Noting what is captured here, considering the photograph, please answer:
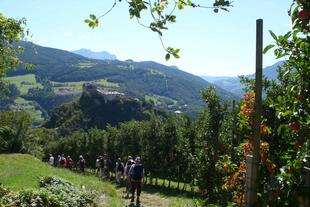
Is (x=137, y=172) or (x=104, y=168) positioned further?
(x=104, y=168)

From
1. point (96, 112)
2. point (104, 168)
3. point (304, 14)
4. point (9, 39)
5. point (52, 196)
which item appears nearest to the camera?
point (304, 14)

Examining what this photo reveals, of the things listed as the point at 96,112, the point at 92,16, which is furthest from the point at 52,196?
the point at 96,112

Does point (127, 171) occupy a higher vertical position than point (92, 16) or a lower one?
lower

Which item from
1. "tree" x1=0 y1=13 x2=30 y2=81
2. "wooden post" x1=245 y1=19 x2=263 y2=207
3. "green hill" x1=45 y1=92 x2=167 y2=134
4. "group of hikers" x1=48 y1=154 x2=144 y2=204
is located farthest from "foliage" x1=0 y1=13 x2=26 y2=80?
"green hill" x1=45 y1=92 x2=167 y2=134

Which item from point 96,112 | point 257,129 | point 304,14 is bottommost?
point 257,129

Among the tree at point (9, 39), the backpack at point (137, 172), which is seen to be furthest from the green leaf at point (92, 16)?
the backpack at point (137, 172)

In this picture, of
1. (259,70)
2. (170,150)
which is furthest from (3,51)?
(170,150)

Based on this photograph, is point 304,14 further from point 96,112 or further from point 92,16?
point 96,112

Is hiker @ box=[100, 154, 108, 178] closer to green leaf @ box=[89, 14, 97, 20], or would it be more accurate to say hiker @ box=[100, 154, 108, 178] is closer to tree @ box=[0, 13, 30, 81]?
tree @ box=[0, 13, 30, 81]

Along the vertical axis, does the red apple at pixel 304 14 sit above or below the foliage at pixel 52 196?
above

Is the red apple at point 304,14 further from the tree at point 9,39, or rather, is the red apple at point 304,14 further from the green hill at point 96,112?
the green hill at point 96,112

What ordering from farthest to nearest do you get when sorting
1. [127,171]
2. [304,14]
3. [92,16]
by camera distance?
[127,171] → [304,14] → [92,16]

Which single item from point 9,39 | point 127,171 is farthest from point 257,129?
point 127,171

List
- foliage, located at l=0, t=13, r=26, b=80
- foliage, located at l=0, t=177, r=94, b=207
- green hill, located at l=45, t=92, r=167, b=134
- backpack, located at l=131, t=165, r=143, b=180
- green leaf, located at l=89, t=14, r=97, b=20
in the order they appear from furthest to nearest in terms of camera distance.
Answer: green hill, located at l=45, t=92, r=167, b=134
backpack, located at l=131, t=165, r=143, b=180
foliage, located at l=0, t=177, r=94, b=207
foliage, located at l=0, t=13, r=26, b=80
green leaf, located at l=89, t=14, r=97, b=20
